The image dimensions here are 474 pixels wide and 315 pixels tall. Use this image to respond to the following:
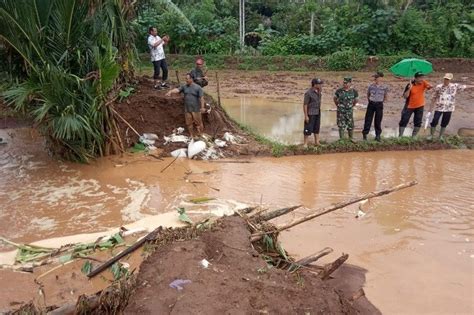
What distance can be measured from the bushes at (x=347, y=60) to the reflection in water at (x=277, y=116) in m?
5.23

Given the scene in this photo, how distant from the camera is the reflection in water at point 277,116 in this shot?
492 inches

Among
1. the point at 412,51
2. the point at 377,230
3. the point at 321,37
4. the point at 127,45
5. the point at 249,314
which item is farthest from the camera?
the point at 321,37

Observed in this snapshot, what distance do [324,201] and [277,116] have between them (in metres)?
6.59

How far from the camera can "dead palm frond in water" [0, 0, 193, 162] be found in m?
8.54

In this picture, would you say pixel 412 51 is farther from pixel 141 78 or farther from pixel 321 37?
pixel 141 78

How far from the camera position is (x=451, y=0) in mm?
22109

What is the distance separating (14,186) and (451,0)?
20.9 meters

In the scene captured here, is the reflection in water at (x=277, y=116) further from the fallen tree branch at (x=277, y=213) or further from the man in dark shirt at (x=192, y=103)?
the fallen tree branch at (x=277, y=213)

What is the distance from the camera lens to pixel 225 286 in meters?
4.24

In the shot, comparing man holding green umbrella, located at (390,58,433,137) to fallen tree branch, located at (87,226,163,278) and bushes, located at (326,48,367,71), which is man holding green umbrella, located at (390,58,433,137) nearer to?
fallen tree branch, located at (87,226,163,278)

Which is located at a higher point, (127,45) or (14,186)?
(127,45)

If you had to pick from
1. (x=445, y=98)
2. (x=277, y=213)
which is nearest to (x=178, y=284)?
(x=277, y=213)

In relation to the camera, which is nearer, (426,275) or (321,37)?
(426,275)

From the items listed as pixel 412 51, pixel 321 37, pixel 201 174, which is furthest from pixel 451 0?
pixel 201 174
